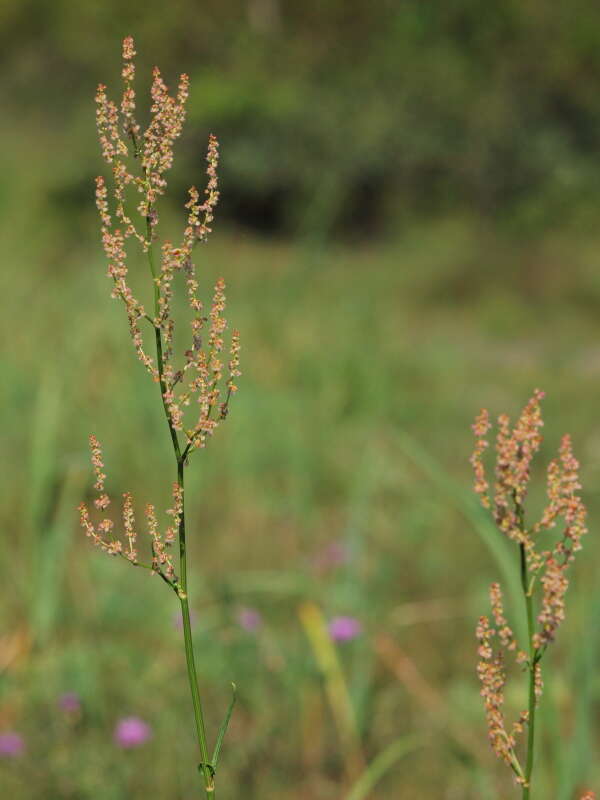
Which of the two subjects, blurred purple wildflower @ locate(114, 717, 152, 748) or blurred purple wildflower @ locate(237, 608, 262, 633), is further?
blurred purple wildflower @ locate(237, 608, 262, 633)

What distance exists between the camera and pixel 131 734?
8.88 ft

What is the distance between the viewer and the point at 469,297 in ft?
38.9

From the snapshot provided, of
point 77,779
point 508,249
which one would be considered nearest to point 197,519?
point 77,779

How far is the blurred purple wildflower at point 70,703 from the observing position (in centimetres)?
286

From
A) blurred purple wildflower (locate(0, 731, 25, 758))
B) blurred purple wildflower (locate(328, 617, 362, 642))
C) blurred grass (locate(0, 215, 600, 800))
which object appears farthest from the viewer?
blurred purple wildflower (locate(328, 617, 362, 642))

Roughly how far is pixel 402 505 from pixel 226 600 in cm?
300

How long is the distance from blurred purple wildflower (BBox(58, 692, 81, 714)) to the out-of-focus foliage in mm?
10529

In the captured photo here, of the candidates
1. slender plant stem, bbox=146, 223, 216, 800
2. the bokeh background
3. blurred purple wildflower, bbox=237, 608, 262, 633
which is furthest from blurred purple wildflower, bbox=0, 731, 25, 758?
slender plant stem, bbox=146, 223, 216, 800

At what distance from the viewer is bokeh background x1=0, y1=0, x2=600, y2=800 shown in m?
2.92

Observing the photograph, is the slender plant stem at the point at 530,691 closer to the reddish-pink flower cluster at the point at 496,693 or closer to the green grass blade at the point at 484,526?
the reddish-pink flower cluster at the point at 496,693

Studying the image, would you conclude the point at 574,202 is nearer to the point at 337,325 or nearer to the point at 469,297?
the point at 469,297

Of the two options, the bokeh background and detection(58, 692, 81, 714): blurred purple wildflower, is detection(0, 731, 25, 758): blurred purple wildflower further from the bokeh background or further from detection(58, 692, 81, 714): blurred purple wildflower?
detection(58, 692, 81, 714): blurred purple wildflower

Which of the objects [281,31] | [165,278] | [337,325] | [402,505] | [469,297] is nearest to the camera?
[165,278]

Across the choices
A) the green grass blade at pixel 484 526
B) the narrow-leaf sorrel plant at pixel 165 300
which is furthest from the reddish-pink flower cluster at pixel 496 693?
the green grass blade at pixel 484 526
